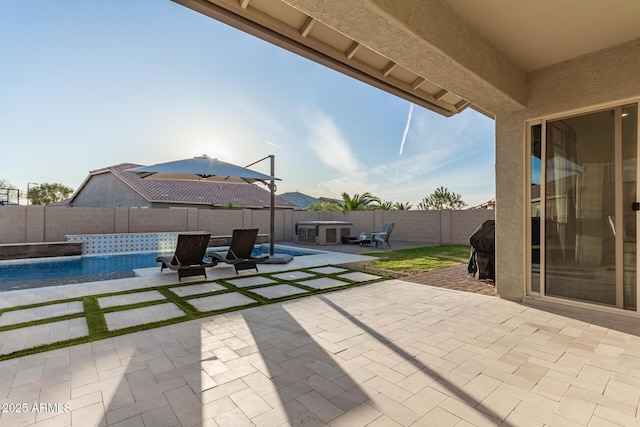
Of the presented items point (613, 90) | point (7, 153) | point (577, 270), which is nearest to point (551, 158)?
point (613, 90)

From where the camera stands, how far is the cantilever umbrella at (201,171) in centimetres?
803

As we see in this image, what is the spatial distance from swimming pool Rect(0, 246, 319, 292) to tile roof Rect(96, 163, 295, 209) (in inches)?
422

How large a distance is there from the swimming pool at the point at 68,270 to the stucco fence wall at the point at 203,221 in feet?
6.88

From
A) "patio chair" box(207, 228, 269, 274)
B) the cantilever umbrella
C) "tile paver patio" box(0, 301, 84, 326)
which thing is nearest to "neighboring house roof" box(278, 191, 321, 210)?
the cantilever umbrella

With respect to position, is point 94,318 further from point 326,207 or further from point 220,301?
point 326,207

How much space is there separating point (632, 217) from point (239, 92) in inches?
487

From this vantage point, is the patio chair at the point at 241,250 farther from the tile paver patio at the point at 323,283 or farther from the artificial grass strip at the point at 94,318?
the artificial grass strip at the point at 94,318

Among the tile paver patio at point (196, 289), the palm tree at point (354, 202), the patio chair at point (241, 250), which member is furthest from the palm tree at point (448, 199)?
the tile paver patio at point (196, 289)

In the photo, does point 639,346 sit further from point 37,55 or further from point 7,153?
point 7,153

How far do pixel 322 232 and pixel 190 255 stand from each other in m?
9.24

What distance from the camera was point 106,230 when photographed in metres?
13.7

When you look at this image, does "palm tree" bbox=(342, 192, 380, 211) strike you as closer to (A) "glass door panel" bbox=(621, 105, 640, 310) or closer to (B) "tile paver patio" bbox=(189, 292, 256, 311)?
(B) "tile paver patio" bbox=(189, 292, 256, 311)

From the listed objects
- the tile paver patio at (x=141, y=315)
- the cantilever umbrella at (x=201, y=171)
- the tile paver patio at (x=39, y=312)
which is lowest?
Answer: the tile paver patio at (x=141, y=315)

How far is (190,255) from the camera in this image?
712 cm
